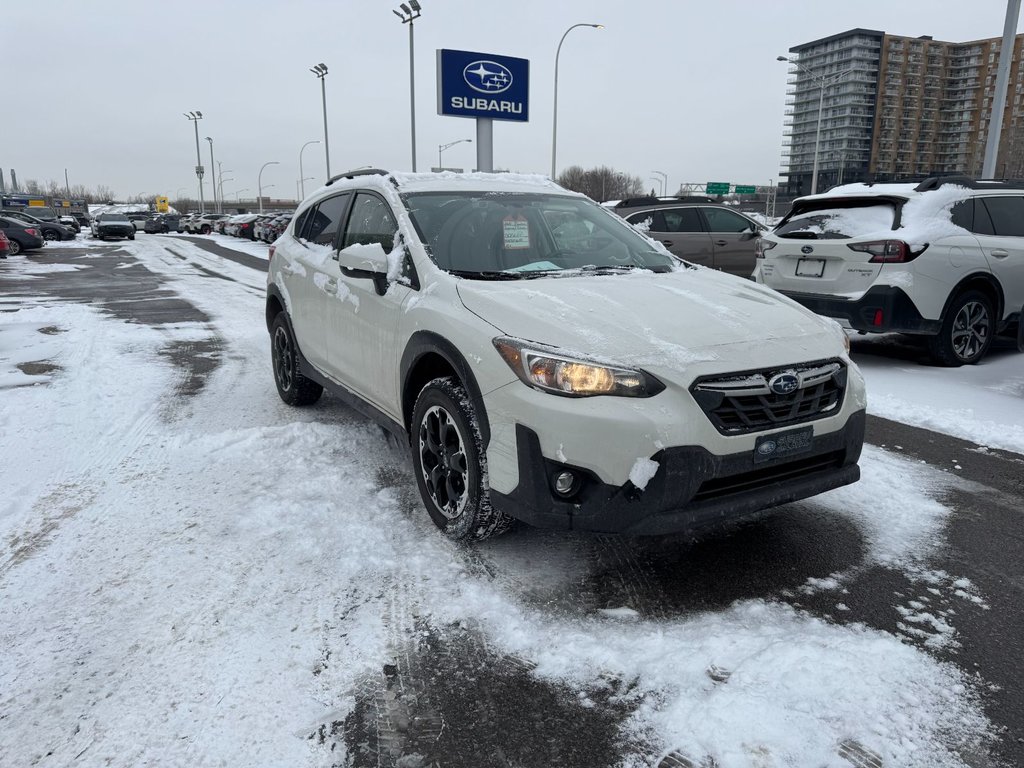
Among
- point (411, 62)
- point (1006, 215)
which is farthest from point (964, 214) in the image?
point (411, 62)

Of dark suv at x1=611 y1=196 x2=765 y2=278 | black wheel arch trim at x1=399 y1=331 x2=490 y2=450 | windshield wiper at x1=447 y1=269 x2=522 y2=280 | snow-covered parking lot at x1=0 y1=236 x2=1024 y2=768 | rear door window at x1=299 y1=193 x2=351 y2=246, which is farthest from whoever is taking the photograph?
dark suv at x1=611 y1=196 x2=765 y2=278

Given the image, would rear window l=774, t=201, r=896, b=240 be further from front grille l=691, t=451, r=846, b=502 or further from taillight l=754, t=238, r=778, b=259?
front grille l=691, t=451, r=846, b=502

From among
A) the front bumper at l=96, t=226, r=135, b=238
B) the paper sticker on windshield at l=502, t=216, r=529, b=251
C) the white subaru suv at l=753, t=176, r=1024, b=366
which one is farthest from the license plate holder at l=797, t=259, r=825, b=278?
the front bumper at l=96, t=226, r=135, b=238

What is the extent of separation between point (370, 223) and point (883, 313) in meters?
4.88

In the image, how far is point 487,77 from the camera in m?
20.8

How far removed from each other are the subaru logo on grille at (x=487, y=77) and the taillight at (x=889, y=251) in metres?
16.4

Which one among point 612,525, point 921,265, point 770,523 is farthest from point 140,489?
point 921,265

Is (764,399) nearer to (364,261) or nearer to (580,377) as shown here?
(580,377)

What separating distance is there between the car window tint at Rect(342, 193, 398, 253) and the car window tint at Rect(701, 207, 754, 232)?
29.8 feet

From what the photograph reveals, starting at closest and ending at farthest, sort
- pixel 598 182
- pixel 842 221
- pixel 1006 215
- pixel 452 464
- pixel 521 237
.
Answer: pixel 452 464 < pixel 521 237 < pixel 842 221 < pixel 1006 215 < pixel 598 182

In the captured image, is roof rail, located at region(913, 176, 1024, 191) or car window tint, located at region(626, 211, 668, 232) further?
car window tint, located at region(626, 211, 668, 232)

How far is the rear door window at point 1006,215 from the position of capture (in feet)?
23.6

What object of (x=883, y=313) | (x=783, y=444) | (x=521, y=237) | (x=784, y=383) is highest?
(x=521, y=237)

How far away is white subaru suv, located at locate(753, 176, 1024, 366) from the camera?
661 cm
